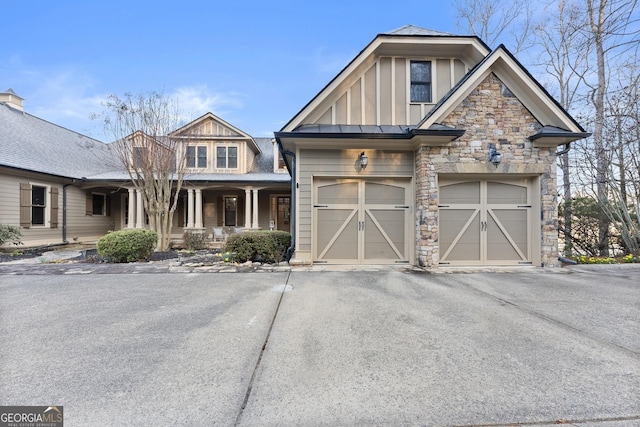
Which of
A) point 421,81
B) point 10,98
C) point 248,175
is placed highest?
point 10,98

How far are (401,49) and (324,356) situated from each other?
25.2 ft

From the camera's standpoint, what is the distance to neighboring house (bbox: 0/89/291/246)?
1035 cm

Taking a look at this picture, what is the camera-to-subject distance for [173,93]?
940cm

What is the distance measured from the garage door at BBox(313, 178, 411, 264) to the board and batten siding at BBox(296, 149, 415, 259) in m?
0.20

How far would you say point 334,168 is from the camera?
22.7 ft

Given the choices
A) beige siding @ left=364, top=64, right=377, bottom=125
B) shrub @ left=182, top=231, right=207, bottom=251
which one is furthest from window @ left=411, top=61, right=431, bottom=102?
shrub @ left=182, top=231, right=207, bottom=251

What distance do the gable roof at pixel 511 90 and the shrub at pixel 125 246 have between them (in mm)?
7806

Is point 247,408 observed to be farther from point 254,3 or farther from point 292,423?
point 254,3

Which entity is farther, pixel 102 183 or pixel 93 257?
pixel 102 183

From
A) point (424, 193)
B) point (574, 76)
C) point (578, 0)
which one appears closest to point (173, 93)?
point (424, 193)

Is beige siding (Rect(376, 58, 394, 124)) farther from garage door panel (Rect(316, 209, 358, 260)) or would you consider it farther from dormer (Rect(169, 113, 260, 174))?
dormer (Rect(169, 113, 260, 174))

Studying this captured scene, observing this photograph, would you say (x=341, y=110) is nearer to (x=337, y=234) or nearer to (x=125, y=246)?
(x=337, y=234)

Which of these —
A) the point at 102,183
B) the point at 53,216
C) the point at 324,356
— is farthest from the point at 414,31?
the point at 53,216

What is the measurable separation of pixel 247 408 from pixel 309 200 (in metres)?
5.34
